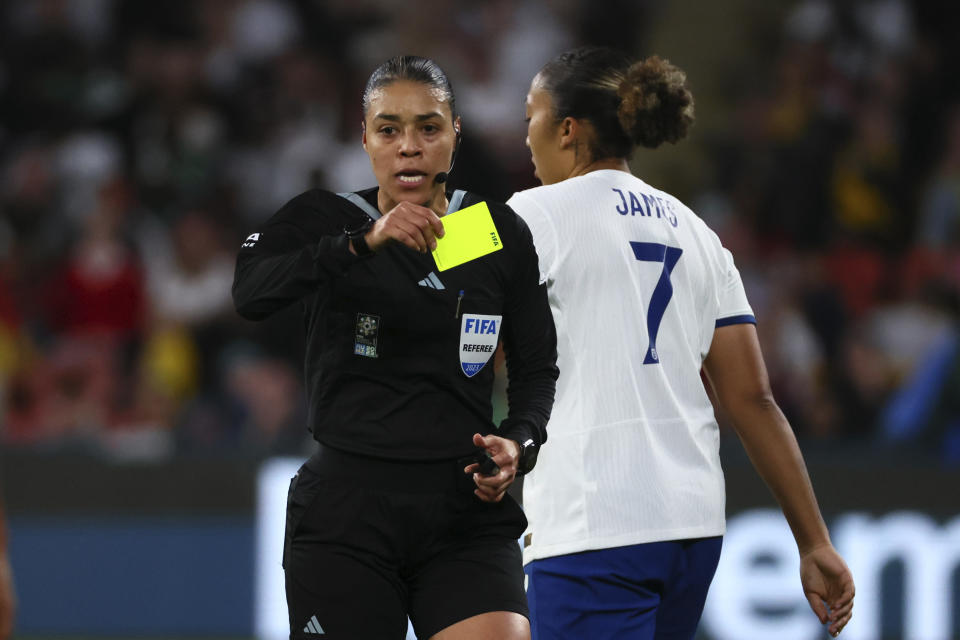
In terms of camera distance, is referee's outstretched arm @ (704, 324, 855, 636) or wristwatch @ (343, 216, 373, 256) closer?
wristwatch @ (343, 216, 373, 256)

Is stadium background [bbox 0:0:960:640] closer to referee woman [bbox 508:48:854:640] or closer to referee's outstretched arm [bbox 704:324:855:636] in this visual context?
referee's outstretched arm [bbox 704:324:855:636]

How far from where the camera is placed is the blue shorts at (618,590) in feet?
10.8

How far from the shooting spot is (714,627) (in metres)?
7.15

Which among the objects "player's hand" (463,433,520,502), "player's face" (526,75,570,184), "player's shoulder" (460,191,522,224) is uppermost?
"player's face" (526,75,570,184)

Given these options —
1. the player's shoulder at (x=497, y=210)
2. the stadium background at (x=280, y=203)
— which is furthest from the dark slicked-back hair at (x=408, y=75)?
the stadium background at (x=280, y=203)

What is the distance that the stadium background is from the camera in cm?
741

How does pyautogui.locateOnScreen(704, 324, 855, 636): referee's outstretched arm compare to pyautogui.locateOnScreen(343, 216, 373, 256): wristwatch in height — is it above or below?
below

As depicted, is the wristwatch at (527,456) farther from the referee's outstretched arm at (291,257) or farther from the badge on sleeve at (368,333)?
the referee's outstretched arm at (291,257)

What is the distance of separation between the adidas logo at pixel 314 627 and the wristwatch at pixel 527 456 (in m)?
0.56

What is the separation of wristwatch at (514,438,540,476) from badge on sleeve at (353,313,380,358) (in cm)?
39

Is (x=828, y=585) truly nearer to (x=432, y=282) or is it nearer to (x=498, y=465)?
(x=498, y=465)

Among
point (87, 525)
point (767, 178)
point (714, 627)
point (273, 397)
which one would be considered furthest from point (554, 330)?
point (767, 178)

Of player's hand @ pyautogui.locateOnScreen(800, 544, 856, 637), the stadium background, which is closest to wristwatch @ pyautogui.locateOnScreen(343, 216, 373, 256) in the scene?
player's hand @ pyautogui.locateOnScreen(800, 544, 856, 637)

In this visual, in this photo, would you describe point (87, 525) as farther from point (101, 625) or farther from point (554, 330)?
point (554, 330)
